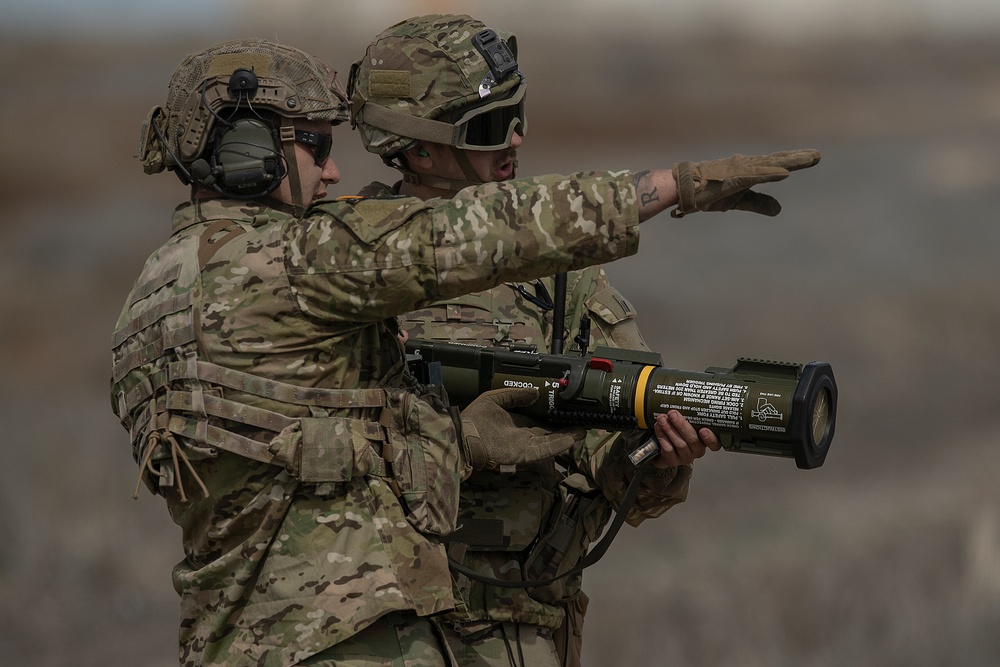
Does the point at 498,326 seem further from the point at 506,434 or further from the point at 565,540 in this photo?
the point at 565,540

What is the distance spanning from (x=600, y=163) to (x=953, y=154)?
4714 millimetres

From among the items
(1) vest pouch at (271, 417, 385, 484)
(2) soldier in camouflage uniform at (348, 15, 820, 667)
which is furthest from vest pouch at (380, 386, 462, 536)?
(2) soldier in camouflage uniform at (348, 15, 820, 667)

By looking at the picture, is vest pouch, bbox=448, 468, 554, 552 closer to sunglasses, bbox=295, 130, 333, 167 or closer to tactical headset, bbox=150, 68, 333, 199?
sunglasses, bbox=295, 130, 333, 167

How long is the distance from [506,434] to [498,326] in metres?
0.75

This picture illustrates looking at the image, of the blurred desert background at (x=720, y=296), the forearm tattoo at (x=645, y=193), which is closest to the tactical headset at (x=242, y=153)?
the forearm tattoo at (x=645, y=193)

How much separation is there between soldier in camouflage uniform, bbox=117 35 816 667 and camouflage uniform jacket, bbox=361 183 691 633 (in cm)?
96

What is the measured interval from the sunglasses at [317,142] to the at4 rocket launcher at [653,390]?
770 mm

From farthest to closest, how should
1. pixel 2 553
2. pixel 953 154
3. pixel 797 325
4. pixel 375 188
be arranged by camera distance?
pixel 953 154
pixel 797 325
pixel 2 553
pixel 375 188

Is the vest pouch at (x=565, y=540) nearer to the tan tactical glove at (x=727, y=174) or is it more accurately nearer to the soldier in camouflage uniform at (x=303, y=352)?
the soldier in camouflage uniform at (x=303, y=352)

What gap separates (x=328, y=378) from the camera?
4.27m

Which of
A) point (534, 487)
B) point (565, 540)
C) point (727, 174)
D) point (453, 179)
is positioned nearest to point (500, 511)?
point (534, 487)

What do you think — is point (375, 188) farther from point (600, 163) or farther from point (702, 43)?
point (702, 43)

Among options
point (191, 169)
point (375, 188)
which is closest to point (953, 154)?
point (375, 188)

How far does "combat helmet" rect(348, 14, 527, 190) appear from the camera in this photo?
5.52 m
